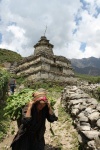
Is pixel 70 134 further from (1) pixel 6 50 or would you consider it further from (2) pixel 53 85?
(1) pixel 6 50

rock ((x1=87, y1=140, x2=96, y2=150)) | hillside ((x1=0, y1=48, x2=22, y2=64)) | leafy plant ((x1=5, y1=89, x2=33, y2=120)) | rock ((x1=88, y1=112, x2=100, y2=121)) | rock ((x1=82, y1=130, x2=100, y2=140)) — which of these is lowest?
rock ((x1=87, y1=140, x2=96, y2=150))

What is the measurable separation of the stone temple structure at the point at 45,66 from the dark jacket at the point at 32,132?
67.3ft

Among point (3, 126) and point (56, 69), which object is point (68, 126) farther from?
point (56, 69)

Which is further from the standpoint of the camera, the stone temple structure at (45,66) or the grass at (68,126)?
the stone temple structure at (45,66)

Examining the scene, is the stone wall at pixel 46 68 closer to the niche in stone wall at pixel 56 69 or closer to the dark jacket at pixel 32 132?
the niche in stone wall at pixel 56 69

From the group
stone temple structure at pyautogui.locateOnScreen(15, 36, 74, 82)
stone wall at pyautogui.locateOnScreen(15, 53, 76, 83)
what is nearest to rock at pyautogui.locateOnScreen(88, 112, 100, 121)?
stone temple structure at pyautogui.locateOnScreen(15, 36, 74, 82)

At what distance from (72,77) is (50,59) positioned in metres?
4.16

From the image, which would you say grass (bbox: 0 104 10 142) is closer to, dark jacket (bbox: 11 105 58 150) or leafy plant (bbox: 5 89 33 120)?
leafy plant (bbox: 5 89 33 120)

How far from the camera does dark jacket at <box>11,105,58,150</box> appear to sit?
20.7ft

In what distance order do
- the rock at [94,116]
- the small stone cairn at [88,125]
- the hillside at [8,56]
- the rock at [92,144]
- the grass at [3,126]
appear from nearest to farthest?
the rock at [92,144] → the small stone cairn at [88,125] → the rock at [94,116] → the grass at [3,126] → the hillside at [8,56]

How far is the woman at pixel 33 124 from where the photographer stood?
20.3 ft

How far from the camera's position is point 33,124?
248 inches

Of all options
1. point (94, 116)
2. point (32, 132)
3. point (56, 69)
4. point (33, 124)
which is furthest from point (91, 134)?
point (56, 69)

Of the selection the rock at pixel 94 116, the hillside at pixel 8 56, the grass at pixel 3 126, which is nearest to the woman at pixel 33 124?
the rock at pixel 94 116
